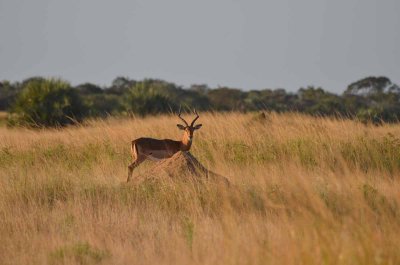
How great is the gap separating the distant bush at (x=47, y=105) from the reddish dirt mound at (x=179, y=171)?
12277mm

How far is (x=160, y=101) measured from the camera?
2555 cm

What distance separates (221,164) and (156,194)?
2.48 meters

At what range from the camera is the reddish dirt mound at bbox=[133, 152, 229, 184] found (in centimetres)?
844

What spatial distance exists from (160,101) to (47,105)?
5454 millimetres

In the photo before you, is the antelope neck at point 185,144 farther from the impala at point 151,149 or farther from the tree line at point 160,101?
the tree line at point 160,101

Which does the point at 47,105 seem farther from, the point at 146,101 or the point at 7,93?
the point at 7,93

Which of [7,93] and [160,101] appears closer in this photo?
[160,101]

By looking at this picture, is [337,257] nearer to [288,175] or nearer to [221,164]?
[288,175]

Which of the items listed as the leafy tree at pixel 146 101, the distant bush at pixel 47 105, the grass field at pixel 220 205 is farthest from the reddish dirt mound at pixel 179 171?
the leafy tree at pixel 146 101

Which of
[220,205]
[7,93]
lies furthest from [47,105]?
[7,93]

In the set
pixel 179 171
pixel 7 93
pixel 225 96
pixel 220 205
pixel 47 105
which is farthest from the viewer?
pixel 225 96

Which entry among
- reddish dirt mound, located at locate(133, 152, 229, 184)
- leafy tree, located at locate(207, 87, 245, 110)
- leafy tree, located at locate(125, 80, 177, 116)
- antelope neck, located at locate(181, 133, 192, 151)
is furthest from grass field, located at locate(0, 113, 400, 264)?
leafy tree, located at locate(207, 87, 245, 110)

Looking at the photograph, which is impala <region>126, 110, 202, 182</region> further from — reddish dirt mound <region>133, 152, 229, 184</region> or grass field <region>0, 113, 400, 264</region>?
reddish dirt mound <region>133, 152, 229, 184</region>

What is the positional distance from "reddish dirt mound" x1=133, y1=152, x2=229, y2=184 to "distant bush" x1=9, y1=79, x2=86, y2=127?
1228 cm
